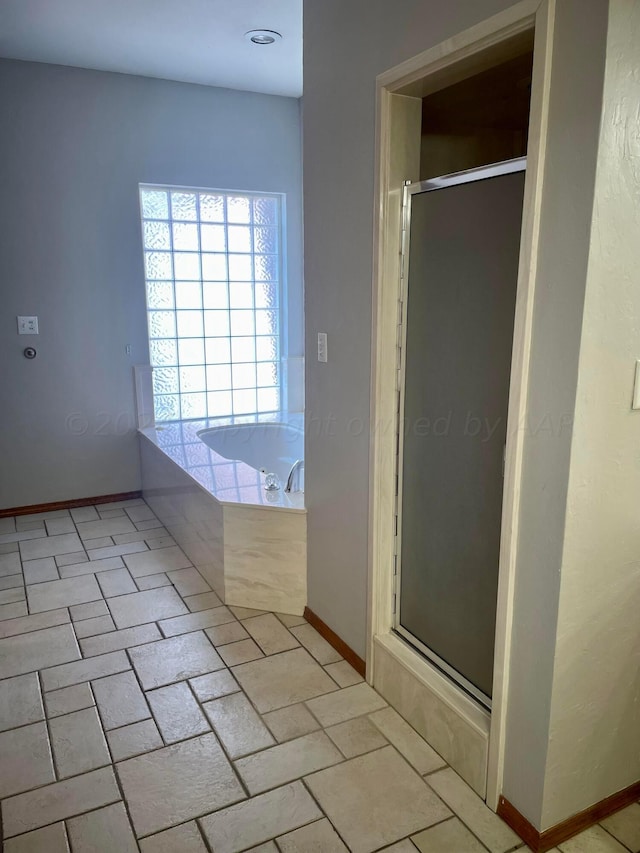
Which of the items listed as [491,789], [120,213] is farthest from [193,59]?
[491,789]

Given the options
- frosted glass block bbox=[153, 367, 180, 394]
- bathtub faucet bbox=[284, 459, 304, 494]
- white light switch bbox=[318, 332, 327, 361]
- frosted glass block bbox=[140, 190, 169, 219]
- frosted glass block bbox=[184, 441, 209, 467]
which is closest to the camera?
white light switch bbox=[318, 332, 327, 361]

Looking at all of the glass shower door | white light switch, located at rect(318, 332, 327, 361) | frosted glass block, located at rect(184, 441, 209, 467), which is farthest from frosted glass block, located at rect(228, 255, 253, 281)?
the glass shower door

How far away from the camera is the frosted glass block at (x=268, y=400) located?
15.3 ft

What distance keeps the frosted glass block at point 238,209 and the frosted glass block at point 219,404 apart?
3.88 feet

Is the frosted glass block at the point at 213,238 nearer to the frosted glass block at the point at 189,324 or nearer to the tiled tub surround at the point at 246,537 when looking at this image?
the frosted glass block at the point at 189,324

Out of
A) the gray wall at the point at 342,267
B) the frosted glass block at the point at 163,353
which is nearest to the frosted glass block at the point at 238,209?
the frosted glass block at the point at 163,353

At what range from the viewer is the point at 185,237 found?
167 inches

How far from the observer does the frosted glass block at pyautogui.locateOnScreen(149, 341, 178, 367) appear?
4273 millimetres

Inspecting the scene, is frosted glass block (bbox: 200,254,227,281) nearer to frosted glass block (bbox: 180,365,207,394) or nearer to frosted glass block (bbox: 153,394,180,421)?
frosted glass block (bbox: 180,365,207,394)

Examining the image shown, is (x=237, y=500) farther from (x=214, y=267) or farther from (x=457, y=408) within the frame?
(x=214, y=267)

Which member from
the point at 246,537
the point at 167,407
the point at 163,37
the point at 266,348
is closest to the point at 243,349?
the point at 266,348

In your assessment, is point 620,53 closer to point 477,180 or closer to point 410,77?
point 477,180

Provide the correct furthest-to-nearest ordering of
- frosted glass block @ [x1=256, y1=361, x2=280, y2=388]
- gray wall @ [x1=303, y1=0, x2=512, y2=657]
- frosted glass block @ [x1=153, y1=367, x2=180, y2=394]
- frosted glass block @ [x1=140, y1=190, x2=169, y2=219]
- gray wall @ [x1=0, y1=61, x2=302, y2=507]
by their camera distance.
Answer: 1. frosted glass block @ [x1=256, y1=361, x2=280, y2=388]
2. frosted glass block @ [x1=153, y1=367, x2=180, y2=394]
3. frosted glass block @ [x1=140, y1=190, x2=169, y2=219]
4. gray wall @ [x1=0, y1=61, x2=302, y2=507]
5. gray wall @ [x1=303, y1=0, x2=512, y2=657]

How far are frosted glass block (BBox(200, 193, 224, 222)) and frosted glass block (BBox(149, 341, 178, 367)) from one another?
863mm
